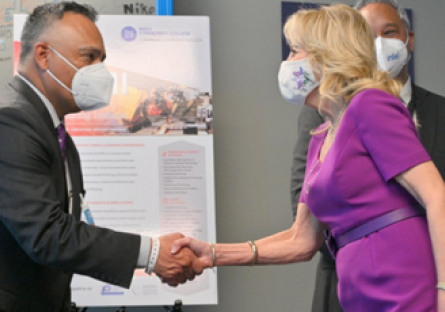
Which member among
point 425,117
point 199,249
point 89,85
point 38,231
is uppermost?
point 89,85

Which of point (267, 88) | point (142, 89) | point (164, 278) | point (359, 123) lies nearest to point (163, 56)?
point (142, 89)

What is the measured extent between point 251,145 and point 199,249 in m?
1.94

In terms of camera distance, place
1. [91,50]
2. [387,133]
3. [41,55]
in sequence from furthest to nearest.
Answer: [91,50] < [41,55] < [387,133]

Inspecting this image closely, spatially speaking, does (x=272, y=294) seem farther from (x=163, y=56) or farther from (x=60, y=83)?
(x=60, y=83)

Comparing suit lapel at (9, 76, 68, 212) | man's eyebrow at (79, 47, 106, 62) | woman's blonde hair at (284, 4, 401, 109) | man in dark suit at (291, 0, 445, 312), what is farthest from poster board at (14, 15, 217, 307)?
woman's blonde hair at (284, 4, 401, 109)

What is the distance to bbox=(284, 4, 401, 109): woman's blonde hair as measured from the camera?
64.2 inches

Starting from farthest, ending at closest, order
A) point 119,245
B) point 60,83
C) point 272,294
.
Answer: point 272,294
point 60,83
point 119,245

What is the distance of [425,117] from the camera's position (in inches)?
82.3

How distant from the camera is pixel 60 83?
7.01ft

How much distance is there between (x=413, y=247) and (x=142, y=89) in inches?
91.7

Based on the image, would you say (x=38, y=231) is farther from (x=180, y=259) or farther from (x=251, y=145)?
(x=251, y=145)

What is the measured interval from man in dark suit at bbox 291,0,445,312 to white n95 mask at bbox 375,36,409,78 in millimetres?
22

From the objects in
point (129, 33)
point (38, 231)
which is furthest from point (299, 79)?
point (129, 33)

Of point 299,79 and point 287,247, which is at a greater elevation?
point 299,79
